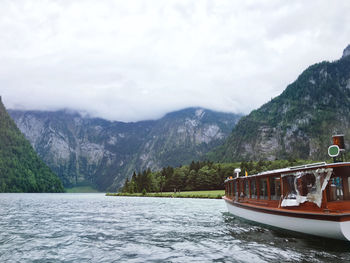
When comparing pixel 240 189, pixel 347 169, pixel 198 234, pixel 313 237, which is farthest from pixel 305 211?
pixel 240 189

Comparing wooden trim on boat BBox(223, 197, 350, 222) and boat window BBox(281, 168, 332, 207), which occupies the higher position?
boat window BBox(281, 168, 332, 207)

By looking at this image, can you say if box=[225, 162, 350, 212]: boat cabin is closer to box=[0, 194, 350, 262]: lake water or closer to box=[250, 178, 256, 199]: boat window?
box=[0, 194, 350, 262]: lake water

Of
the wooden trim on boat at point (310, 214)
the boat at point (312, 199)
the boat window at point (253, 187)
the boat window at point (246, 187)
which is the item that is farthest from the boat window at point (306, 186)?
the boat window at point (246, 187)

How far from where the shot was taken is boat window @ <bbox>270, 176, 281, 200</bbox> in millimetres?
25375

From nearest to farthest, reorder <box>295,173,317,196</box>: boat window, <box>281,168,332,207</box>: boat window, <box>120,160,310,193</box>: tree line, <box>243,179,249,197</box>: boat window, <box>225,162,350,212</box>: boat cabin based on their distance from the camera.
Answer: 1. <box>225,162,350,212</box>: boat cabin
2. <box>281,168,332,207</box>: boat window
3. <box>295,173,317,196</box>: boat window
4. <box>243,179,249,197</box>: boat window
5. <box>120,160,310,193</box>: tree line

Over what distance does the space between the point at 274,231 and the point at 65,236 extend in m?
16.3

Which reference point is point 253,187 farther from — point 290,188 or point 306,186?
point 306,186

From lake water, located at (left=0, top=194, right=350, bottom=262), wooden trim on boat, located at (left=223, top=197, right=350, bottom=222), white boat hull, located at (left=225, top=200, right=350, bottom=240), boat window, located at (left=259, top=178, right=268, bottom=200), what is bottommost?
lake water, located at (left=0, top=194, right=350, bottom=262)

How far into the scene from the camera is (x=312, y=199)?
20.4m

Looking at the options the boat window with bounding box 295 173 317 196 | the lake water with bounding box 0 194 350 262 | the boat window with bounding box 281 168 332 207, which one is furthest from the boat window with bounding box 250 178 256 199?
the boat window with bounding box 295 173 317 196

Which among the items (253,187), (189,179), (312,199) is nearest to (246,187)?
(253,187)

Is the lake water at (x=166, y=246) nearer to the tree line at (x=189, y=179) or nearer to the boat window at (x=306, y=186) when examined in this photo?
the boat window at (x=306, y=186)

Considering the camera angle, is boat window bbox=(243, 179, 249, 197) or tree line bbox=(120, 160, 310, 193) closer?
boat window bbox=(243, 179, 249, 197)

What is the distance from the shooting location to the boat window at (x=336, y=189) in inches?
808
